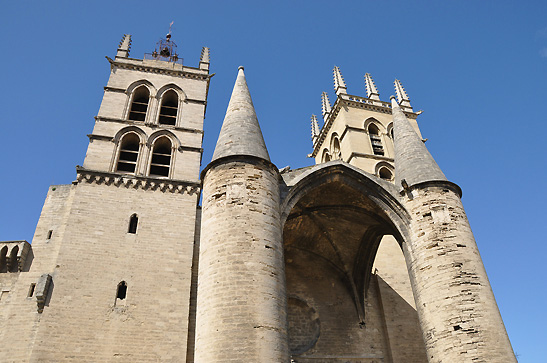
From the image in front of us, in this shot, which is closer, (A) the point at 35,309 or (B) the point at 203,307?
(B) the point at 203,307

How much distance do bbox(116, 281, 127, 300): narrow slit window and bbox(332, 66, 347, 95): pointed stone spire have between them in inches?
467

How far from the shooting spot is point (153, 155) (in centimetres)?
1418

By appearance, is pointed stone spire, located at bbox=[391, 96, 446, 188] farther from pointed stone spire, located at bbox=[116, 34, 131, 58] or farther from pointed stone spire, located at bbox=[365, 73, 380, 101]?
pointed stone spire, located at bbox=[116, 34, 131, 58]

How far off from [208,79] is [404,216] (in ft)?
35.4

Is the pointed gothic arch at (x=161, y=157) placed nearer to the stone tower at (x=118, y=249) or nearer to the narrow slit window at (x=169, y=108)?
the stone tower at (x=118, y=249)

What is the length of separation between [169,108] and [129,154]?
2.78 metres

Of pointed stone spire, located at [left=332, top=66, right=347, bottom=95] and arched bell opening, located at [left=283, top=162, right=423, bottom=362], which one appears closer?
arched bell opening, located at [left=283, top=162, right=423, bottom=362]

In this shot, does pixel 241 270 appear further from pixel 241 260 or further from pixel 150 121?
pixel 150 121

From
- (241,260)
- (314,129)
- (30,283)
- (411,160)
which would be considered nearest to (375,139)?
(314,129)

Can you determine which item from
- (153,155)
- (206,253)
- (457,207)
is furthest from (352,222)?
(153,155)

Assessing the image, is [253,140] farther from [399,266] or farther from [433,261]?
[399,266]

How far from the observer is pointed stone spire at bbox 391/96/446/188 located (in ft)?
30.1

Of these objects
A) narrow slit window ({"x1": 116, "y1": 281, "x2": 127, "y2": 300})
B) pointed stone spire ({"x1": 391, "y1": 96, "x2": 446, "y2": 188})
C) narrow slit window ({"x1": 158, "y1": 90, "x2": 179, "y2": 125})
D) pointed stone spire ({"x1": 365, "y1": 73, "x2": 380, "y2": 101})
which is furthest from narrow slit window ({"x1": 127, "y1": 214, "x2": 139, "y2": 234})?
pointed stone spire ({"x1": 365, "y1": 73, "x2": 380, "y2": 101})

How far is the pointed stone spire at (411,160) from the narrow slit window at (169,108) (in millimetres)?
8008
